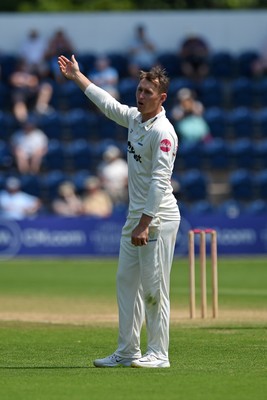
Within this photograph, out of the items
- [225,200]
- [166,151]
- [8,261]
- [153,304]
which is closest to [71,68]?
[166,151]

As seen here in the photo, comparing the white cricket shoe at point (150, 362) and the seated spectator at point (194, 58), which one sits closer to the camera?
the white cricket shoe at point (150, 362)

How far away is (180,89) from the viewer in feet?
83.1

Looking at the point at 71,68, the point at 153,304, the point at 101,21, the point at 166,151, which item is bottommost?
the point at 153,304

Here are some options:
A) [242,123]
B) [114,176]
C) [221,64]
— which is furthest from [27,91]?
[242,123]

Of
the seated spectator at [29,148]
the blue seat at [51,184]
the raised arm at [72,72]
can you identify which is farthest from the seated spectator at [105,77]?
the raised arm at [72,72]

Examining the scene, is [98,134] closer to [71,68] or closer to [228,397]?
[71,68]

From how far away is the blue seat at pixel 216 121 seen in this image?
2519 cm

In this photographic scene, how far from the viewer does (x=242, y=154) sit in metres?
24.9

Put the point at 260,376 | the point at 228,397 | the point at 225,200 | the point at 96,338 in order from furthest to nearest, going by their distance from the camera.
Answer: the point at 225,200
the point at 96,338
the point at 260,376
the point at 228,397

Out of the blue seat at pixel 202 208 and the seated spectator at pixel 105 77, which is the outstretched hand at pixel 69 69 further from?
the seated spectator at pixel 105 77

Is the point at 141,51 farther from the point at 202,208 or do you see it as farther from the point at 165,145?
the point at 165,145

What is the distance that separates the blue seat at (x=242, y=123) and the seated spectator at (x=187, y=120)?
3.11ft

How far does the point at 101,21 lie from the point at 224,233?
6.68 m

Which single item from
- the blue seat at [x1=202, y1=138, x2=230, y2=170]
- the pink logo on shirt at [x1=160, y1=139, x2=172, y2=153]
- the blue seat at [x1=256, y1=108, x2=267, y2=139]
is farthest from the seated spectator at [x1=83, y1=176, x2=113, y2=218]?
the pink logo on shirt at [x1=160, y1=139, x2=172, y2=153]
